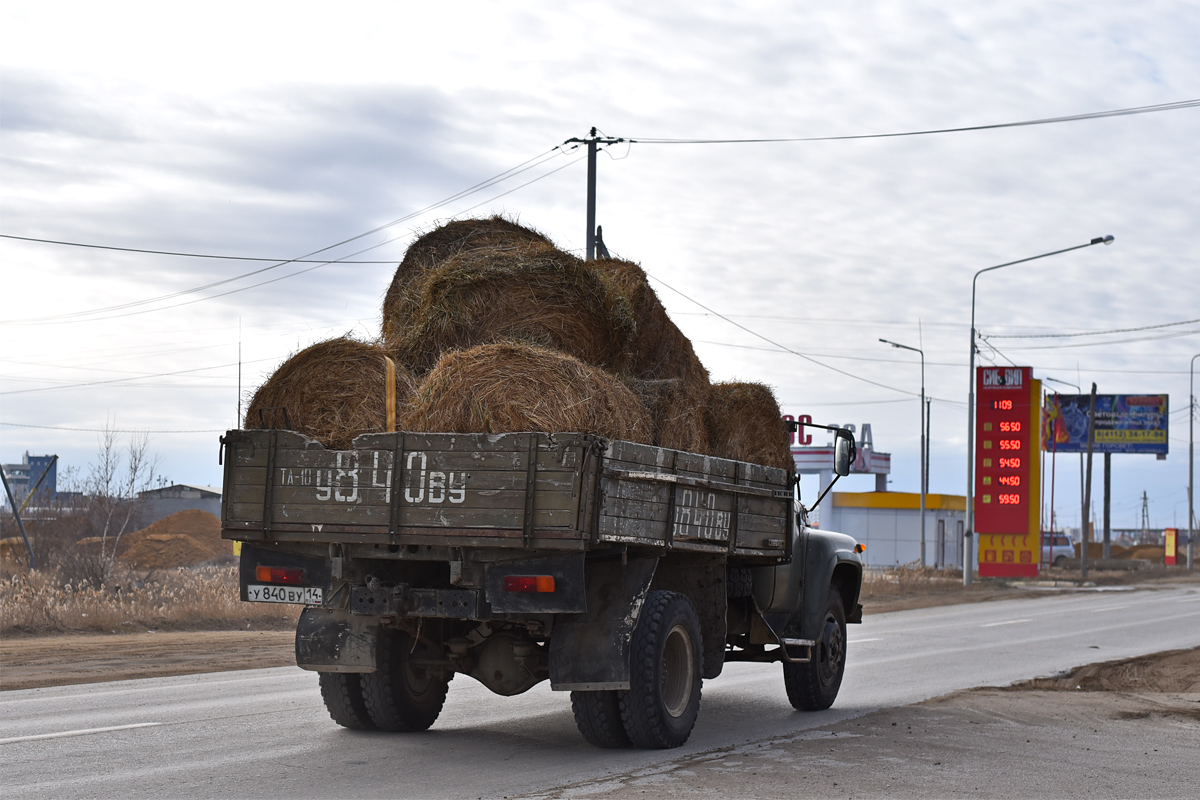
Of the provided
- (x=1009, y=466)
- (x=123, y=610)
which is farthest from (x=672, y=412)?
(x=1009, y=466)

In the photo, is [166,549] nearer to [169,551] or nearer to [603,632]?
[169,551]

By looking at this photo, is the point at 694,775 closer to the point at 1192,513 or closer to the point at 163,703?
the point at 163,703

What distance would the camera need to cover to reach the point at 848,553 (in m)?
11.6

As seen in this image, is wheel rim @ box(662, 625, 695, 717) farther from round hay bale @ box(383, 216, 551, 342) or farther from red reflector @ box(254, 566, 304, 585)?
round hay bale @ box(383, 216, 551, 342)

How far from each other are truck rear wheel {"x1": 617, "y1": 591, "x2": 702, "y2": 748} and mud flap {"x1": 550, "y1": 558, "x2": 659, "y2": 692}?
0.57 feet

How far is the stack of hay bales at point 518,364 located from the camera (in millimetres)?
7906

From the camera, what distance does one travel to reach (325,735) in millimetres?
9016

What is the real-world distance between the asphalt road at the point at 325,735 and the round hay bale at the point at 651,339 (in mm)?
2644

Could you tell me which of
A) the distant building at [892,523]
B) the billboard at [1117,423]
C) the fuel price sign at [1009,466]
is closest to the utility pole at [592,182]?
the fuel price sign at [1009,466]

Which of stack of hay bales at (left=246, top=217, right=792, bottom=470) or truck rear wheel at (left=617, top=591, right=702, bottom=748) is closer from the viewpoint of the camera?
stack of hay bales at (left=246, top=217, right=792, bottom=470)

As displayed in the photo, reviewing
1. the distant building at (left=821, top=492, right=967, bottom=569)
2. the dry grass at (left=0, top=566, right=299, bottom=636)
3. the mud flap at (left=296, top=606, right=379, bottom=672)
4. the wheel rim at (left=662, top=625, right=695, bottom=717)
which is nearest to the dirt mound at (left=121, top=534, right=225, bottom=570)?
the dry grass at (left=0, top=566, right=299, bottom=636)

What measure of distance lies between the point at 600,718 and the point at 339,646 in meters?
1.70

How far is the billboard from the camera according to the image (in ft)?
236

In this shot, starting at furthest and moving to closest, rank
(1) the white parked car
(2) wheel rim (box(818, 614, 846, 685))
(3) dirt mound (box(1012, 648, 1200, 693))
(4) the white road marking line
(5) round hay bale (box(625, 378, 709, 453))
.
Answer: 1. (1) the white parked car
2. (3) dirt mound (box(1012, 648, 1200, 693))
3. (2) wheel rim (box(818, 614, 846, 685))
4. (5) round hay bale (box(625, 378, 709, 453))
5. (4) the white road marking line
